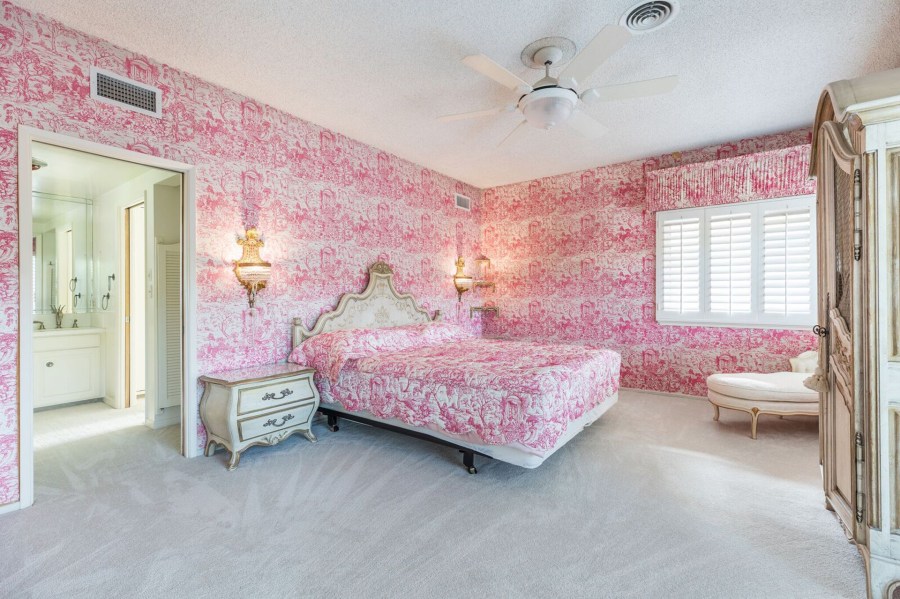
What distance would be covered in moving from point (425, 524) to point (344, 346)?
183 centimetres

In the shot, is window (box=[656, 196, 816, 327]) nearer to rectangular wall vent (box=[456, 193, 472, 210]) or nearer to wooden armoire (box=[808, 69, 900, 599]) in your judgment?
rectangular wall vent (box=[456, 193, 472, 210])

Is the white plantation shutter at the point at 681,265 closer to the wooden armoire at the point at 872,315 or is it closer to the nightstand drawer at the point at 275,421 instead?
the wooden armoire at the point at 872,315

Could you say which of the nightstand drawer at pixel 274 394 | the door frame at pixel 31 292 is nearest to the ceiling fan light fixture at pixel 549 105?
the door frame at pixel 31 292

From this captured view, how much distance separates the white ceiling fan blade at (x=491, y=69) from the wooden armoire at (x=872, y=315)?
1542mm

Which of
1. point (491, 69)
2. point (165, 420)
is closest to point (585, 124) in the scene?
point (491, 69)

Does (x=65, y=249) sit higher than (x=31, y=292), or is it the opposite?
(x=65, y=249)

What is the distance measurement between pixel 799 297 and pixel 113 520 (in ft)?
19.8

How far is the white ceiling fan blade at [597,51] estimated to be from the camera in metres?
2.20

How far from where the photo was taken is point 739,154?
4.91 meters

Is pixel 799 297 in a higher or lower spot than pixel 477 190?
lower

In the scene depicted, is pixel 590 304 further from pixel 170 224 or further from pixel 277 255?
pixel 170 224

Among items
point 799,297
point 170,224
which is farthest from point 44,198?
point 799,297

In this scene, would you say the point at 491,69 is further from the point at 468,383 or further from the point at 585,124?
the point at 468,383

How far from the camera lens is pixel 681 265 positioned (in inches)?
206
